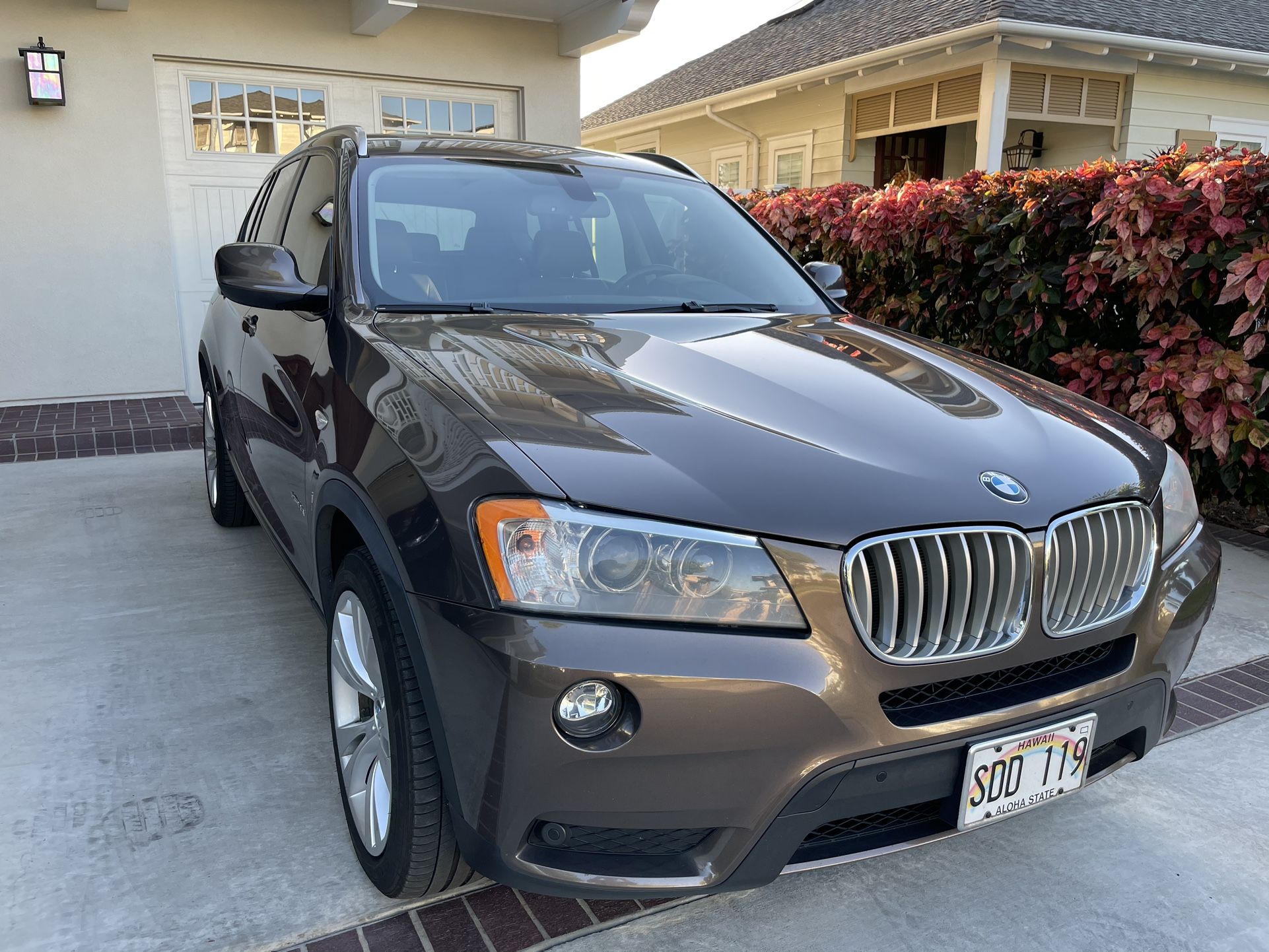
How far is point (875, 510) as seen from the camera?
5.73ft

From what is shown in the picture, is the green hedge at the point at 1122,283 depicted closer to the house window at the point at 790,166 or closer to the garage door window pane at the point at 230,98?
the garage door window pane at the point at 230,98

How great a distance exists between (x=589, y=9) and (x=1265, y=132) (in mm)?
9844

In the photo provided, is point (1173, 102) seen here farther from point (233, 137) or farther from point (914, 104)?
point (233, 137)

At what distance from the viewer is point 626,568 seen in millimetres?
1640

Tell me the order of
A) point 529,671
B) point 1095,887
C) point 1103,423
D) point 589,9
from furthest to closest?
point 589,9, point 1103,423, point 1095,887, point 529,671

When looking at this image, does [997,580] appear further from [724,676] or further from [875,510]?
[724,676]

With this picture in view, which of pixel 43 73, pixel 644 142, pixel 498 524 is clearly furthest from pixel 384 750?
pixel 644 142

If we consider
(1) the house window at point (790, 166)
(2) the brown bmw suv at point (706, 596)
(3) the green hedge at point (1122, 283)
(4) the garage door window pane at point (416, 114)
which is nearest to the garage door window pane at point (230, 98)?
(4) the garage door window pane at point (416, 114)

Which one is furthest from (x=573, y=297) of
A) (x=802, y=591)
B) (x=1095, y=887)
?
(x=1095, y=887)

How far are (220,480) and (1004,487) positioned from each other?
3.79 metres

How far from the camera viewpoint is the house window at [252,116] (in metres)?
7.90

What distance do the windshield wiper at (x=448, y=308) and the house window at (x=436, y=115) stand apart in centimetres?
634

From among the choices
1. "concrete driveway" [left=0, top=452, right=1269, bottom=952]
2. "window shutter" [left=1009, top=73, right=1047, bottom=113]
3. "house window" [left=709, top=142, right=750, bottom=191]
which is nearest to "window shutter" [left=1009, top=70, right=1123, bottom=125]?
"window shutter" [left=1009, top=73, right=1047, bottom=113]

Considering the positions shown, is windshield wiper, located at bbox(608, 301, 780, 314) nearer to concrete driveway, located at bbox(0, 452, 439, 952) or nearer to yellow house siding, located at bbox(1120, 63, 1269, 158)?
concrete driveway, located at bbox(0, 452, 439, 952)
